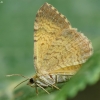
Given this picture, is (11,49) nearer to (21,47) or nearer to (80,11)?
(21,47)

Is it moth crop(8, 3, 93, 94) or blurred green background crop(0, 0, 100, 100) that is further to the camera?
blurred green background crop(0, 0, 100, 100)

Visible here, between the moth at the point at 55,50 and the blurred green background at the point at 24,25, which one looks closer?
the moth at the point at 55,50

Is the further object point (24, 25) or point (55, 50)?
point (24, 25)

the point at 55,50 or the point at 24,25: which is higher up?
the point at 24,25

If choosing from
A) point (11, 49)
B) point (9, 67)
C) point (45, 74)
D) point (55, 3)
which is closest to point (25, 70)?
point (9, 67)
